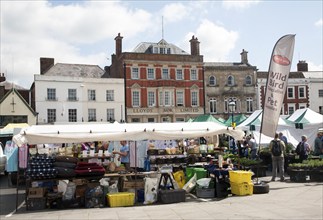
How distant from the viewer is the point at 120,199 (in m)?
11.3

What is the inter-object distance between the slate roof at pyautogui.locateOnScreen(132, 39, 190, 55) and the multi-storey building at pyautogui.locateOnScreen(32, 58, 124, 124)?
590 centimetres

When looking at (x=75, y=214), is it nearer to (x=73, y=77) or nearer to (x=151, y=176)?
(x=151, y=176)

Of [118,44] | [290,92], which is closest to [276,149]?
[118,44]

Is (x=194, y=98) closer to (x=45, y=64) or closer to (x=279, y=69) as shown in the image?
(x=45, y=64)

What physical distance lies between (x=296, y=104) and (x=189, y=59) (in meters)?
16.0

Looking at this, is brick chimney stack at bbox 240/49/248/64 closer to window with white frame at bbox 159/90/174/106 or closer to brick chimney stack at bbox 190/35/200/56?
brick chimney stack at bbox 190/35/200/56

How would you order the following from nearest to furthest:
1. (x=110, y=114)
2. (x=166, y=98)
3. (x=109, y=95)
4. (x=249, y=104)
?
(x=110, y=114) → (x=109, y=95) → (x=166, y=98) → (x=249, y=104)

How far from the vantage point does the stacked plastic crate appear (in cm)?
1213

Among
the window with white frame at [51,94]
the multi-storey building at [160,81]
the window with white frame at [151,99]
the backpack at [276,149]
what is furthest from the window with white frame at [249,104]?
the backpack at [276,149]

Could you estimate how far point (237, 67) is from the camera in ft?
168

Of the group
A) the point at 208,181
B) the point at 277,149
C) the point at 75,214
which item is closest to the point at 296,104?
the point at 277,149

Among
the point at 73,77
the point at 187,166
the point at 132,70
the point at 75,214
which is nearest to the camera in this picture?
the point at 75,214

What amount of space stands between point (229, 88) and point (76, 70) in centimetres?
1905

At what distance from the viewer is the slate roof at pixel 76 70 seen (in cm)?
4369
